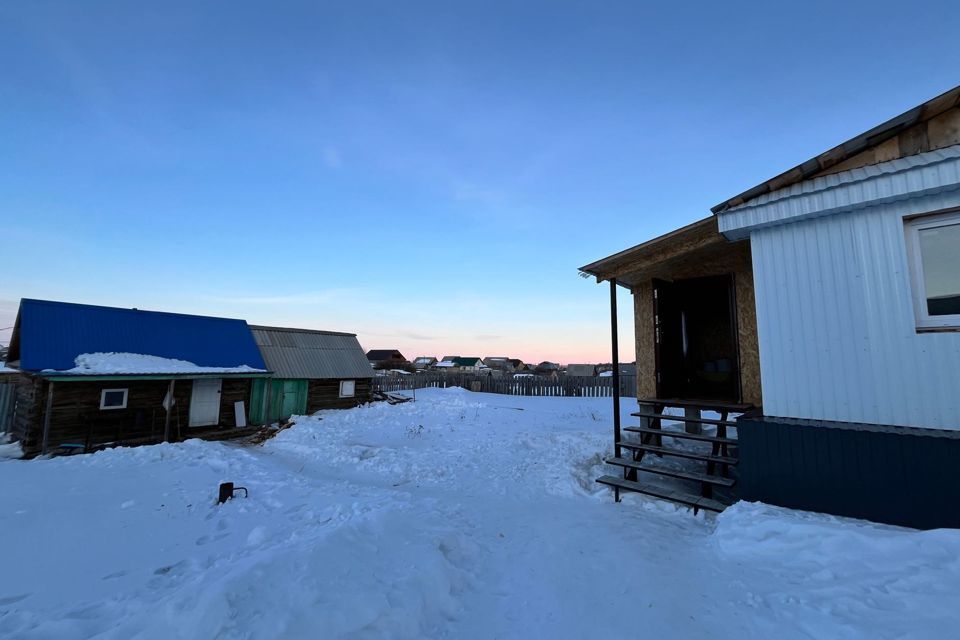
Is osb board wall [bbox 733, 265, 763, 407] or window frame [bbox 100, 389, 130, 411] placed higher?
osb board wall [bbox 733, 265, 763, 407]

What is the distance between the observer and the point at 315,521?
572 centimetres

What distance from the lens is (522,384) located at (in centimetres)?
2386

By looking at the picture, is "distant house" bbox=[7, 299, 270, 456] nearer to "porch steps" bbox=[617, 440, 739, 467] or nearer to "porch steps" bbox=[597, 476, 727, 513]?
"porch steps" bbox=[597, 476, 727, 513]

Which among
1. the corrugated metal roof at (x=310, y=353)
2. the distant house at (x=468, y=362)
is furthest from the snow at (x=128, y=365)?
the distant house at (x=468, y=362)

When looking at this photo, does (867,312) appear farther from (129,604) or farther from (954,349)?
(129,604)

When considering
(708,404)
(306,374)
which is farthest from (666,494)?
(306,374)

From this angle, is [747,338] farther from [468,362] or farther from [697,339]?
[468,362]

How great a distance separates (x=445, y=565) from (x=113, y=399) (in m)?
15.9

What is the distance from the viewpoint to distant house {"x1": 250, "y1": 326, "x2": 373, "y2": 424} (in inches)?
714

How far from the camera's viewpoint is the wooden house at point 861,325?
4.21 meters

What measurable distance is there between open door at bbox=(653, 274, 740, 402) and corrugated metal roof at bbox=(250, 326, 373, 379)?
16110 mm

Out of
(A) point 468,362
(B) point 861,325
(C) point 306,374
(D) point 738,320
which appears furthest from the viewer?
(A) point 468,362

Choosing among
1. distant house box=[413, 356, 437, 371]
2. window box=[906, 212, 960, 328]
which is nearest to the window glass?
window box=[906, 212, 960, 328]

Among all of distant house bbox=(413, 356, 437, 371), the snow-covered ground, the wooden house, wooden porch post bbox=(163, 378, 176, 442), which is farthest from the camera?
distant house bbox=(413, 356, 437, 371)
